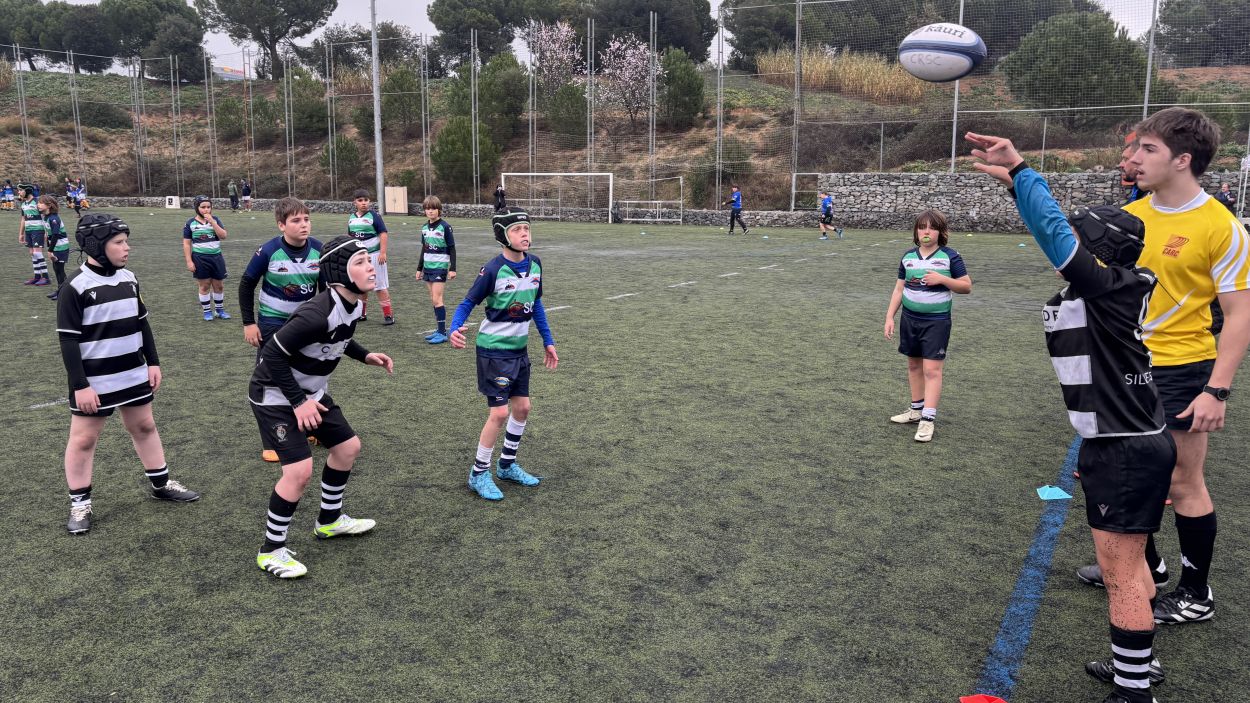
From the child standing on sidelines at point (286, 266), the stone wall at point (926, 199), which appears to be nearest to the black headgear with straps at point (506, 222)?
the child standing on sidelines at point (286, 266)

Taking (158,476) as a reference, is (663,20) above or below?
above

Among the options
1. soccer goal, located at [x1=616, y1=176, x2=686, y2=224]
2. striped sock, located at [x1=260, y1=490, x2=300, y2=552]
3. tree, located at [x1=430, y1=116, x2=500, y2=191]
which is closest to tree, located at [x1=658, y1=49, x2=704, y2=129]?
soccer goal, located at [x1=616, y1=176, x2=686, y2=224]

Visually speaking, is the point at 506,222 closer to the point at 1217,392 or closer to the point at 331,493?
the point at 331,493

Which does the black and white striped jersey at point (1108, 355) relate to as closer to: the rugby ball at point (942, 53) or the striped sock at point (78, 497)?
the striped sock at point (78, 497)

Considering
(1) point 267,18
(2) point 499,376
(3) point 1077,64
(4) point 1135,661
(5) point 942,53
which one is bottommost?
(4) point 1135,661

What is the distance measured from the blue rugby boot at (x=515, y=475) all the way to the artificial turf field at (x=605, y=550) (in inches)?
2.6

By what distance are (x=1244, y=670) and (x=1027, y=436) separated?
328 centimetres

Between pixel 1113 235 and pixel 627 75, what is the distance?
48126mm

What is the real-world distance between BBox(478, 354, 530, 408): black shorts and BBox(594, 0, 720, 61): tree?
50903 millimetres

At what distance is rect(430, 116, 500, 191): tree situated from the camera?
40.6 m

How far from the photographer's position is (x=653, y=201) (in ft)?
120

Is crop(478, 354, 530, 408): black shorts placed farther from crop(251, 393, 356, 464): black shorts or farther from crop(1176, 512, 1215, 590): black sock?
crop(1176, 512, 1215, 590): black sock

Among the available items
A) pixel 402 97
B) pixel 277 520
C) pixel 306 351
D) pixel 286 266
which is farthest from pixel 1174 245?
pixel 402 97

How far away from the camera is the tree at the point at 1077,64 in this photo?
26531 mm
